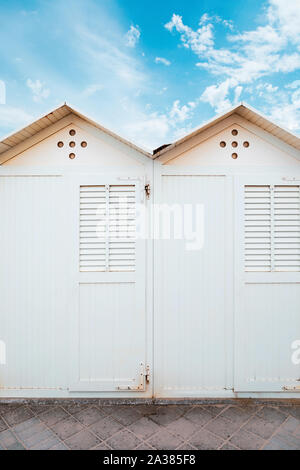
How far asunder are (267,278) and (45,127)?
334 cm

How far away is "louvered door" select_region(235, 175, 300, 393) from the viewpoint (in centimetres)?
305

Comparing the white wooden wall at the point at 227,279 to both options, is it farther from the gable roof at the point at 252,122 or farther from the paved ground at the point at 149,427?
the paved ground at the point at 149,427

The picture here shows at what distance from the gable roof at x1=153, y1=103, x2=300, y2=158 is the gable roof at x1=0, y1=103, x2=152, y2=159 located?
12.1 inches

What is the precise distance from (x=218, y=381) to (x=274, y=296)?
126cm

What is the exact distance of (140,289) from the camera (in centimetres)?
304

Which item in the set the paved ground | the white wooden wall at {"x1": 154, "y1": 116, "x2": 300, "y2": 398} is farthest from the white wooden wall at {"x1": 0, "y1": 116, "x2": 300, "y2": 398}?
the paved ground

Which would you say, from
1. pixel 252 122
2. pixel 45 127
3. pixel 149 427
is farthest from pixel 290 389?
pixel 45 127

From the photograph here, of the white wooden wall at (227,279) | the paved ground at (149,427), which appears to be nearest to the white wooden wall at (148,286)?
the white wooden wall at (227,279)

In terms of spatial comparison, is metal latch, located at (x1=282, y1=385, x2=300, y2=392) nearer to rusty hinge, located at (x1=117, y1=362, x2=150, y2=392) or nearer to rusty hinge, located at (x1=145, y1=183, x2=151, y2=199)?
rusty hinge, located at (x1=117, y1=362, x2=150, y2=392)

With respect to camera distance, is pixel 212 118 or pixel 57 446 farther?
pixel 212 118

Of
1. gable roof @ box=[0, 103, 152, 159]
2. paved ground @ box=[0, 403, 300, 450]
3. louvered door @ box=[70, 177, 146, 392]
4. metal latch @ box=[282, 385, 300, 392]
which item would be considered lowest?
paved ground @ box=[0, 403, 300, 450]

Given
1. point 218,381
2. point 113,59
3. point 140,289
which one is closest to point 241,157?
point 140,289

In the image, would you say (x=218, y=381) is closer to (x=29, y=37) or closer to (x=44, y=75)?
(x=44, y=75)
